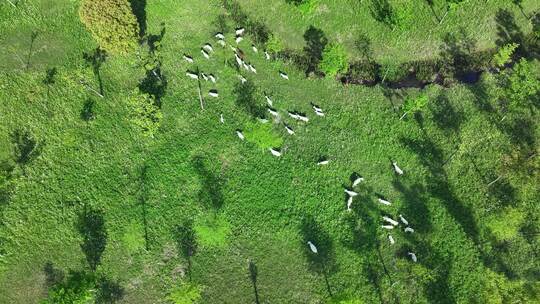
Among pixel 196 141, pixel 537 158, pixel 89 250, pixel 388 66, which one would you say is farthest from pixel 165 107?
pixel 537 158

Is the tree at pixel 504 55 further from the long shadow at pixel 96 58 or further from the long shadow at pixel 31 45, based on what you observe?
the long shadow at pixel 31 45

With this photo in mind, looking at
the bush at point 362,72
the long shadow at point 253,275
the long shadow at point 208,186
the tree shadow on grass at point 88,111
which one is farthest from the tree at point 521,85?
the tree shadow on grass at point 88,111

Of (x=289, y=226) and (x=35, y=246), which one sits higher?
(x=289, y=226)

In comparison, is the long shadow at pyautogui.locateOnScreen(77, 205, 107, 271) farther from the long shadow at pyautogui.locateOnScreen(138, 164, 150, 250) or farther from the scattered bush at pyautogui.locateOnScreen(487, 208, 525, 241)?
the scattered bush at pyautogui.locateOnScreen(487, 208, 525, 241)

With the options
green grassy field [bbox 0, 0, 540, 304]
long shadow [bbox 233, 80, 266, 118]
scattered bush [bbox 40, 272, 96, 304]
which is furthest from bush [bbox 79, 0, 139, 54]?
scattered bush [bbox 40, 272, 96, 304]

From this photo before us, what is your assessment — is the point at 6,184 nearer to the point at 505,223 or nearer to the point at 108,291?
the point at 108,291

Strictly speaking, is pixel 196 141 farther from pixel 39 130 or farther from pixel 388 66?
pixel 388 66
